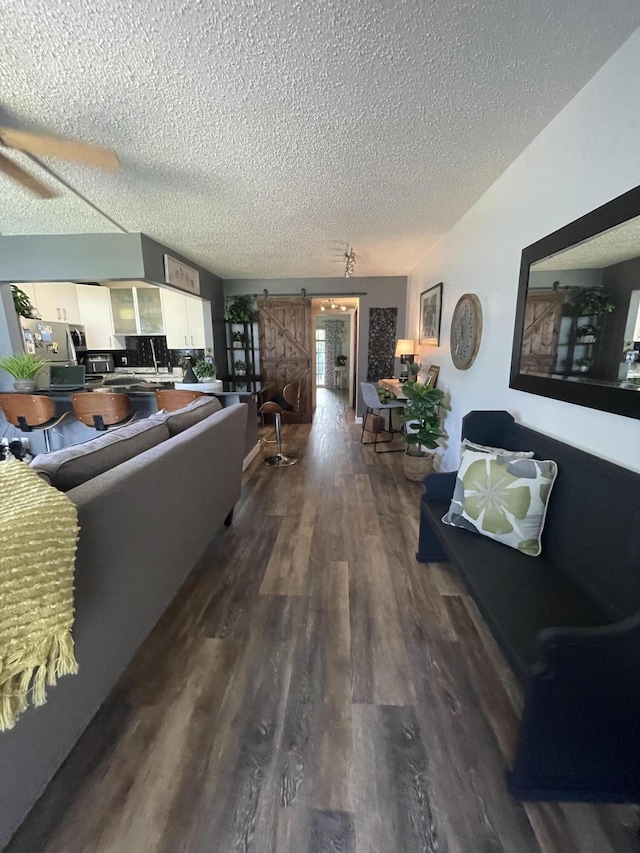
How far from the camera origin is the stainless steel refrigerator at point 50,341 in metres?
4.37

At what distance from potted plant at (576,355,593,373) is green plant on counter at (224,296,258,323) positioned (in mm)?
5058

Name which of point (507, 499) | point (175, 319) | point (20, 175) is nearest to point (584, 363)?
point (507, 499)

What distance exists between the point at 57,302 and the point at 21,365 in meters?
2.46

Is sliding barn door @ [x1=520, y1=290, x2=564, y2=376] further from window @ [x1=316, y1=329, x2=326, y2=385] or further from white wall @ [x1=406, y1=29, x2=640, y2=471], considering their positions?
window @ [x1=316, y1=329, x2=326, y2=385]

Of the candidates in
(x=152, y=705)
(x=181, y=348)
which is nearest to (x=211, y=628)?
(x=152, y=705)

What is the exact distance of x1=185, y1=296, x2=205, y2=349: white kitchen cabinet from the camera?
17.5 feet

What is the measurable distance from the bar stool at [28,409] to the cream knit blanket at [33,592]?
2780mm

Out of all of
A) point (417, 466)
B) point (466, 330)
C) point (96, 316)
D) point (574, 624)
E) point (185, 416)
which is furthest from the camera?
point (96, 316)

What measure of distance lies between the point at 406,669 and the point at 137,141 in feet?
9.95

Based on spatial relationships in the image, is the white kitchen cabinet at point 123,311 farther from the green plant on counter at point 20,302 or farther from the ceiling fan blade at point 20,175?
A: the ceiling fan blade at point 20,175

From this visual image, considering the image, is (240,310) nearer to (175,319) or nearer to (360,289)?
(175,319)

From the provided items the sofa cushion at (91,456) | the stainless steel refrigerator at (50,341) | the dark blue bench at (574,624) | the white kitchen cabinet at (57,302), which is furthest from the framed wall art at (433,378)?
the white kitchen cabinet at (57,302)

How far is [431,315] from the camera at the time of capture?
3889 mm

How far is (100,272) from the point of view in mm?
3389
